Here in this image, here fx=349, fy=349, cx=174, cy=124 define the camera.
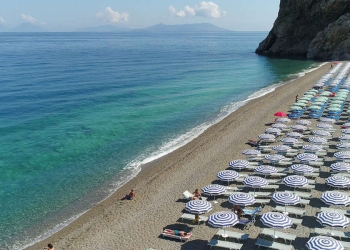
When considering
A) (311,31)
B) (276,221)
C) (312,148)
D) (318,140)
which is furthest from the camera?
(311,31)

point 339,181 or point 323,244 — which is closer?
point 323,244

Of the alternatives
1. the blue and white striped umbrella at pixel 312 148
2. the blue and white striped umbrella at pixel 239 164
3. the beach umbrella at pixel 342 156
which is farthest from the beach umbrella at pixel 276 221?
the blue and white striped umbrella at pixel 312 148

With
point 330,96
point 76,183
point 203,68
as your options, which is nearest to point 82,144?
point 76,183

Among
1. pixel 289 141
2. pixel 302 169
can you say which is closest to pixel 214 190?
pixel 302 169

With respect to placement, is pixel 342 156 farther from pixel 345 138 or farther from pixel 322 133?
pixel 322 133

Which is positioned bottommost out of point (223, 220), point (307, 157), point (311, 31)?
point (223, 220)

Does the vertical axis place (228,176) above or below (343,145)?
below

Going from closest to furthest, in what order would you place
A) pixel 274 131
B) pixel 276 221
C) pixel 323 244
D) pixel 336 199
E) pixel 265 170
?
pixel 323 244 → pixel 276 221 → pixel 336 199 → pixel 265 170 → pixel 274 131
